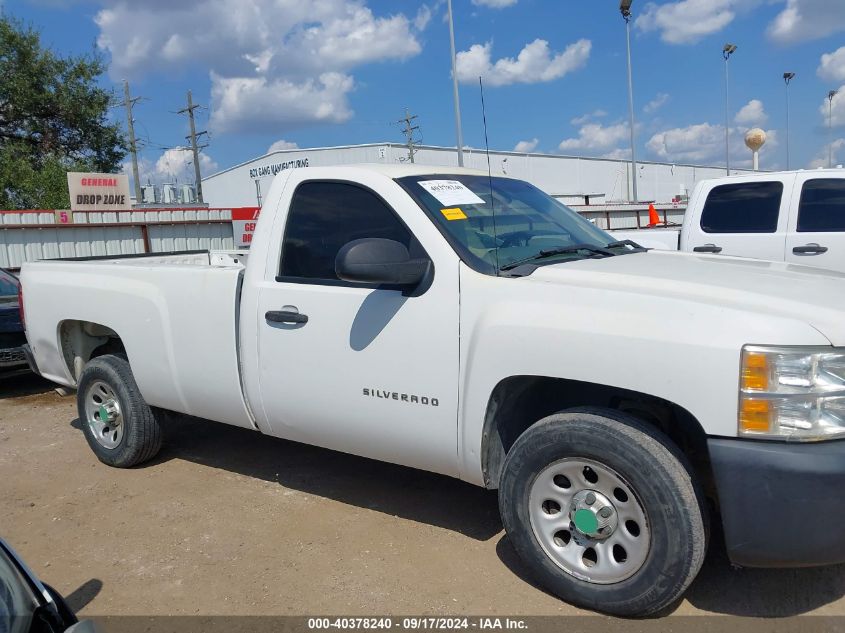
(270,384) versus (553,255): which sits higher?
(553,255)

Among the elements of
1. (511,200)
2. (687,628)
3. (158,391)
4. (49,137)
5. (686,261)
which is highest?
(49,137)

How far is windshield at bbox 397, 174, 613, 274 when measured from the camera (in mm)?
3355

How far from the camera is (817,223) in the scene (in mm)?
6320

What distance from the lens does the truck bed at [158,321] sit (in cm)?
408

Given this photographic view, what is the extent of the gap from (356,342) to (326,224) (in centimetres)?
73

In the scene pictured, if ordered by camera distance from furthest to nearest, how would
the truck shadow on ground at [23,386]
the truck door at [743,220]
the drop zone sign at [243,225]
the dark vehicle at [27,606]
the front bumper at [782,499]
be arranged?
the drop zone sign at [243,225], the truck shadow on ground at [23,386], the truck door at [743,220], the front bumper at [782,499], the dark vehicle at [27,606]

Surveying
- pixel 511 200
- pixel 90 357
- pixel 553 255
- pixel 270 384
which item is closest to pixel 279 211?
pixel 270 384

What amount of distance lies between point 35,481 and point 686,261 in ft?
14.6

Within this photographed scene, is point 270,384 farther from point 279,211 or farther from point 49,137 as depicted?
point 49,137

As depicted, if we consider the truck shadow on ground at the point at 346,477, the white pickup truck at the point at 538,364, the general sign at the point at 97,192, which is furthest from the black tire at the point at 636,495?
the general sign at the point at 97,192

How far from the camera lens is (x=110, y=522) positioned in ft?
13.6

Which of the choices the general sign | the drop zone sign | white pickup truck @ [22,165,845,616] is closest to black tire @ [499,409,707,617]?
white pickup truck @ [22,165,845,616]

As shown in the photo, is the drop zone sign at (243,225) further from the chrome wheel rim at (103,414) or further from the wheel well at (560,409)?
the wheel well at (560,409)

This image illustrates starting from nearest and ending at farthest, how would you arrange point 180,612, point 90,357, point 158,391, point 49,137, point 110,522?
1. point 180,612
2. point 110,522
3. point 158,391
4. point 90,357
5. point 49,137
